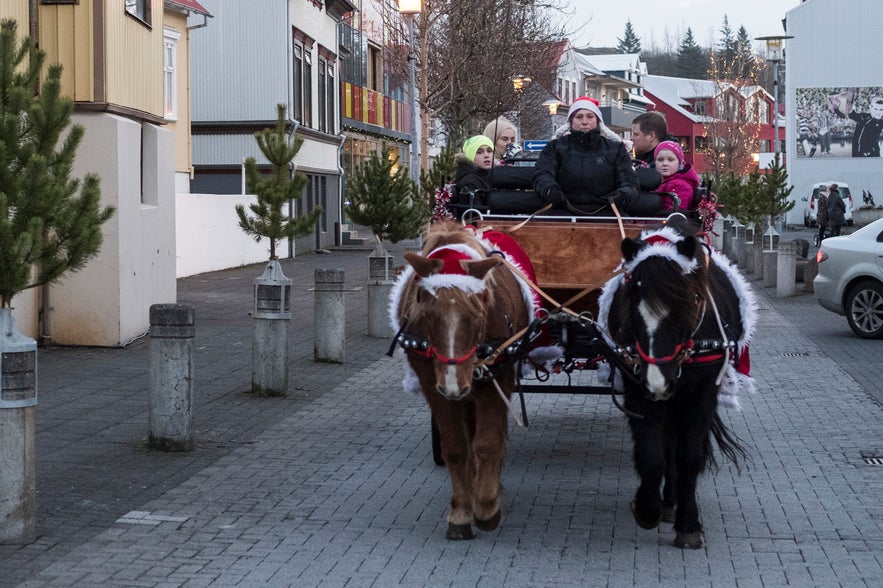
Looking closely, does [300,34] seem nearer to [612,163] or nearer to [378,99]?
[378,99]

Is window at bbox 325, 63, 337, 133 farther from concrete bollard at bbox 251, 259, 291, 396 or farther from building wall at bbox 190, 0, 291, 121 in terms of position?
concrete bollard at bbox 251, 259, 291, 396

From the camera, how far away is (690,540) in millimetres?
7160

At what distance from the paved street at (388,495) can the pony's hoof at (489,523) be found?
103mm

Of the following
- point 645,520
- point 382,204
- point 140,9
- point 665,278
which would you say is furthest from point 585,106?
point 382,204

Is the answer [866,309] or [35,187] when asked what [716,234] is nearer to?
[35,187]

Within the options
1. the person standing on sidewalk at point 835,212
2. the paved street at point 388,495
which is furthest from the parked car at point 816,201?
the paved street at point 388,495

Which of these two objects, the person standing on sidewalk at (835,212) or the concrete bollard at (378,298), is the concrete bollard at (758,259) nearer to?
the person standing on sidewalk at (835,212)

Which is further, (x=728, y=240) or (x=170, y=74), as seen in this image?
(x=728, y=240)

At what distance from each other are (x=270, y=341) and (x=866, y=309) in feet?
31.8

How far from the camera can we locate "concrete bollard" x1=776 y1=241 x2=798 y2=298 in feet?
87.3

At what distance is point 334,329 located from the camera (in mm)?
15555

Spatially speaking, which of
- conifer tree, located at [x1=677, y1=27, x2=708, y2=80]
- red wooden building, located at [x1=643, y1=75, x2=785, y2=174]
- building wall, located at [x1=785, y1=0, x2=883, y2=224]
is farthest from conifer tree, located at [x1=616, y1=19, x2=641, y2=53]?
building wall, located at [x1=785, y1=0, x2=883, y2=224]

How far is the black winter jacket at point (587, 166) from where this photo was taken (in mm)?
8938

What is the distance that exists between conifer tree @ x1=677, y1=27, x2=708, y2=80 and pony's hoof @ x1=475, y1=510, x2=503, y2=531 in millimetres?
165745
